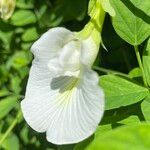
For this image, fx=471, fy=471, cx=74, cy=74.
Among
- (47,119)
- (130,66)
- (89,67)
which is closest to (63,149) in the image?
(47,119)

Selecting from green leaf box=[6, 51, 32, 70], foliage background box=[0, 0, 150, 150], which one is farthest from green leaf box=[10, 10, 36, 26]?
green leaf box=[6, 51, 32, 70]

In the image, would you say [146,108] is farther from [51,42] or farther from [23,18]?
[23,18]

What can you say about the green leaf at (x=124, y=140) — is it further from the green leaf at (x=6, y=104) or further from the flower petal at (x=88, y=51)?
the green leaf at (x=6, y=104)

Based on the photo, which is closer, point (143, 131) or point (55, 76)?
point (143, 131)

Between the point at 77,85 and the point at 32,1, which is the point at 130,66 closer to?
the point at 32,1

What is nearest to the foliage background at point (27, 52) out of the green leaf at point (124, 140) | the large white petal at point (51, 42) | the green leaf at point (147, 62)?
the green leaf at point (147, 62)

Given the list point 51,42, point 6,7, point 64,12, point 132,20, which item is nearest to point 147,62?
point 132,20
